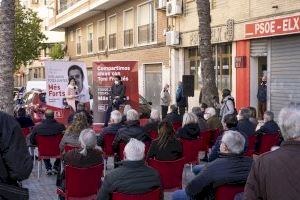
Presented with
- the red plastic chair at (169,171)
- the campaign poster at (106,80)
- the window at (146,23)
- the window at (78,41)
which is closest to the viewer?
the red plastic chair at (169,171)

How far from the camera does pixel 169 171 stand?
677 cm

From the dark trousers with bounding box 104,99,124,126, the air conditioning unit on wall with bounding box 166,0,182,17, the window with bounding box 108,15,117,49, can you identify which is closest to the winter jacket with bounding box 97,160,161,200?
the dark trousers with bounding box 104,99,124,126

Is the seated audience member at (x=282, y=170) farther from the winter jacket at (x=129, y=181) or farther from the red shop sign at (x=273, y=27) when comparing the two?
the red shop sign at (x=273, y=27)

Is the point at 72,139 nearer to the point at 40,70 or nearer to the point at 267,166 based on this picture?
the point at 267,166

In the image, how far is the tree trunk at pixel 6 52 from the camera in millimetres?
12297

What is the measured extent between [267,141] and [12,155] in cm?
605

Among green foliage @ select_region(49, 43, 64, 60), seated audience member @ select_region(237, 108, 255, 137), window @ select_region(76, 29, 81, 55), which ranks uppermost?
window @ select_region(76, 29, 81, 55)

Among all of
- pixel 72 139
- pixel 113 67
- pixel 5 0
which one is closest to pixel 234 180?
pixel 72 139

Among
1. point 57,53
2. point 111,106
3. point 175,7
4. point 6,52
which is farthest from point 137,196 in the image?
point 57,53

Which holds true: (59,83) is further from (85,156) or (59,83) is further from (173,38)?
(173,38)

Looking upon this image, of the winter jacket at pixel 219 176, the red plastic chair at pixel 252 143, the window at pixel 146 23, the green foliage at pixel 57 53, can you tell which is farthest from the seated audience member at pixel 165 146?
the green foliage at pixel 57 53

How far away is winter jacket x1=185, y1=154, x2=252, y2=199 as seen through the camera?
4734mm

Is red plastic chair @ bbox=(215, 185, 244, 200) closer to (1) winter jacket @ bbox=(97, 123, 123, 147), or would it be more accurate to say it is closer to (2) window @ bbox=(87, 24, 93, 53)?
(1) winter jacket @ bbox=(97, 123, 123, 147)

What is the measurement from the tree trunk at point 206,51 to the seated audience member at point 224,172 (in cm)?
1043
